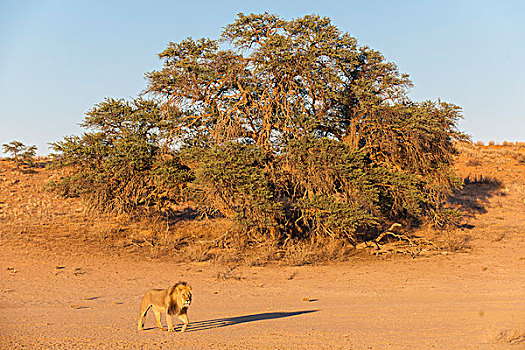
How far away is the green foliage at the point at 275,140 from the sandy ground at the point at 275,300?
87.7 inches

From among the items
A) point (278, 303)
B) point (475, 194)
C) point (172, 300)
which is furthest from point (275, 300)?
point (475, 194)

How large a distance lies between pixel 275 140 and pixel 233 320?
32.8 ft

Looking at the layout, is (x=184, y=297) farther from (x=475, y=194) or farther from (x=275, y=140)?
(x=475, y=194)

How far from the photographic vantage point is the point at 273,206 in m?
16.2

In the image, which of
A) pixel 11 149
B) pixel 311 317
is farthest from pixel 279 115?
pixel 11 149

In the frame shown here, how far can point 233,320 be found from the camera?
8195 mm

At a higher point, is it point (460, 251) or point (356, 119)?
point (356, 119)

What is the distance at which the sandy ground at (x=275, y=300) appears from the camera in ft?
22.1

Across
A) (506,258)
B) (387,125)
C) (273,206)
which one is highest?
(387,125)

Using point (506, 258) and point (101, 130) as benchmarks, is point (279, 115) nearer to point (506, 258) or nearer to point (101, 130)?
point (101, 130)

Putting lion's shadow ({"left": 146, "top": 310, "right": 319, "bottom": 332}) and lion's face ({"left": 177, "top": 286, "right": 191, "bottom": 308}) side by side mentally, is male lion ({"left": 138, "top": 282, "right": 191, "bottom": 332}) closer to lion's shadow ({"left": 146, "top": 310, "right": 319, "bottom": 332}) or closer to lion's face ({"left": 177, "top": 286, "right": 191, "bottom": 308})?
lion's face ({"left": 177, "top": 286, "right": 191, "bottom": 308})

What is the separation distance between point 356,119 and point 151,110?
24.7 ft

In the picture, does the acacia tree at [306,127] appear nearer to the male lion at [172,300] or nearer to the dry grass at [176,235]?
the dry grass at [176,235]

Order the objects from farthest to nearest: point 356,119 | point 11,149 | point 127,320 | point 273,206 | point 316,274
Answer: point 11,149 < point 356,119 < point 273,206 < point 316,274 < point 127,320
